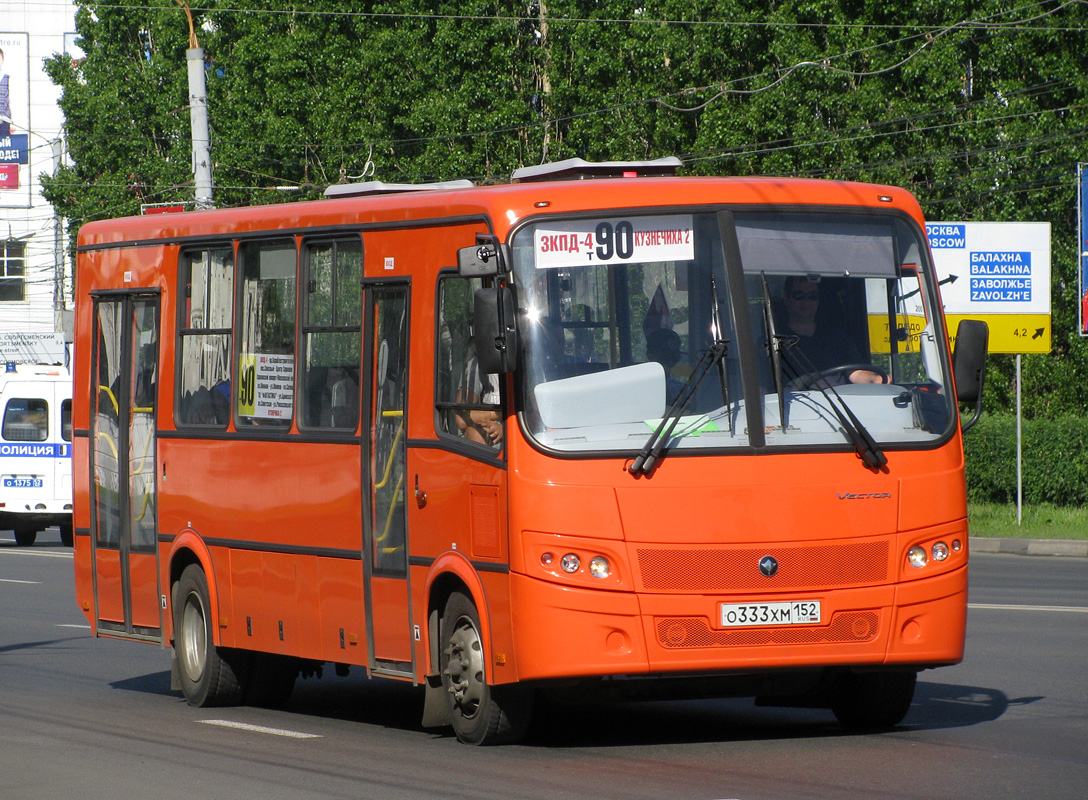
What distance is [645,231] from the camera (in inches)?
368

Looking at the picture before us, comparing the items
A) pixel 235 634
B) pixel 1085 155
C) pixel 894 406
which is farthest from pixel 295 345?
pixel 1085 155

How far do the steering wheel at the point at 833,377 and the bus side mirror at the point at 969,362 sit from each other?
40cm

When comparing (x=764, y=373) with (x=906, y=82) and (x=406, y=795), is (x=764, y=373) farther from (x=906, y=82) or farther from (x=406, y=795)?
(x=906, y=82)

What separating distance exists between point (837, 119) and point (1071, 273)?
5964mm

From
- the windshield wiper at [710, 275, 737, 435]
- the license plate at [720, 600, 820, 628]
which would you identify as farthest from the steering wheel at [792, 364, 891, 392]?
the license plate at [720, 600, 820, 628]

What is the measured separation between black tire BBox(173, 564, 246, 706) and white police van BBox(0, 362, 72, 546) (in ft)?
59.0

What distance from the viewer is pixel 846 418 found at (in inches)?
363

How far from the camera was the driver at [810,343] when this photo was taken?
924 cm

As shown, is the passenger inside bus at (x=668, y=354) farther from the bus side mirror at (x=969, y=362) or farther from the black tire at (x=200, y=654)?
the black tire at (x=200, y=654)

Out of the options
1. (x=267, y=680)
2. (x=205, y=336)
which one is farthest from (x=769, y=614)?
(x=205, y=336)

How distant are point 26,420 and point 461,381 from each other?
2355 cm

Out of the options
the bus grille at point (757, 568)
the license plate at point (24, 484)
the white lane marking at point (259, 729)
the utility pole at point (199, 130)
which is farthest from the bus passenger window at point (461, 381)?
the license plate at point (24, 484)

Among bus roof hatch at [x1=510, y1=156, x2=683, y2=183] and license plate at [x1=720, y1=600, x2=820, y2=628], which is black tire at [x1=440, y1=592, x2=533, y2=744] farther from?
bus roof hatch at [x1=510, y1=156, x2=683, y2=183]

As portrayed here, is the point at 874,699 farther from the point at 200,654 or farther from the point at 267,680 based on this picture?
the point at 200,654
